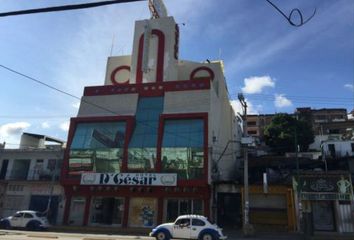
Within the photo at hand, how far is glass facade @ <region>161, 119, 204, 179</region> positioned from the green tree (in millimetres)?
30222

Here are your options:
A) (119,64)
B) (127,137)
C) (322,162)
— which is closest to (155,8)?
(119,64)

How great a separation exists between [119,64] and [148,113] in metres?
12.6

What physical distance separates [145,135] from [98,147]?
17.5 ft

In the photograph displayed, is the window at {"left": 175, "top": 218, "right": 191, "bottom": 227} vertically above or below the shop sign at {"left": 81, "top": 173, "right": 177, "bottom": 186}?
below

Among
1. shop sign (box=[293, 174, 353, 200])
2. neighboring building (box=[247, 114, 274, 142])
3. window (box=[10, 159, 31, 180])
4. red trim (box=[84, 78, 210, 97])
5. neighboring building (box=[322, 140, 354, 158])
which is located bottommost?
shop sign (box=[293, 174, 353, 200])

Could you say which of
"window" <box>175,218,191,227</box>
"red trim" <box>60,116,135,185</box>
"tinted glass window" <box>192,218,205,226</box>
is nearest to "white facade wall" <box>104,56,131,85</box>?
"red trim" <box>60,116,135,185</box>

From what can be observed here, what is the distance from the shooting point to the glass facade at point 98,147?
3650cm

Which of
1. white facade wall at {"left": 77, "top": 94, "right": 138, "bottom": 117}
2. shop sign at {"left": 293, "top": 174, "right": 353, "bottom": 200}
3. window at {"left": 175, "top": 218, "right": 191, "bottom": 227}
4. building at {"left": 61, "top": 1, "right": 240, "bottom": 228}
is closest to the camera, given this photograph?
window at {"left": 175, "top": 218, "right": 191, "bottom": 227}

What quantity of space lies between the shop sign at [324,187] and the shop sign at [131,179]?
39.4 ft

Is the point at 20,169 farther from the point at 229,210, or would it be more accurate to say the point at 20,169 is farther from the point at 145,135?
the point at 229,210

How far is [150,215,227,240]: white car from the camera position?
71.8ft

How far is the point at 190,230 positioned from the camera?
22188 millimetres

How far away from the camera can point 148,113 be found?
1531 inches

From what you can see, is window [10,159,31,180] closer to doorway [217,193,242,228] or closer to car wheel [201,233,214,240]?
doorway [217,193,242,228]
